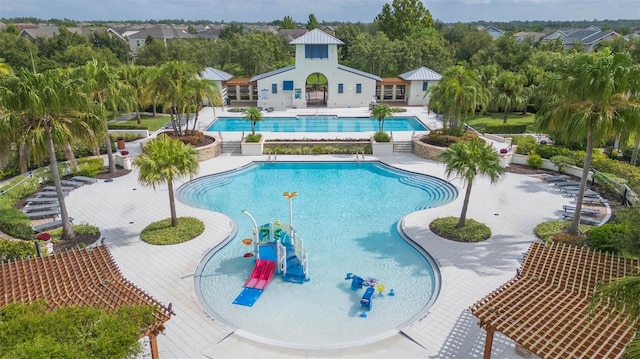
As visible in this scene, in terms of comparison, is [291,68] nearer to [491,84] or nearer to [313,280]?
[491,84]

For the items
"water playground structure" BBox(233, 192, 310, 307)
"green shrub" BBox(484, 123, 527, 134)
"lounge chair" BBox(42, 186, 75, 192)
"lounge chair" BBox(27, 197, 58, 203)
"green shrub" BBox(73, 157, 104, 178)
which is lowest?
"water playground structure" BBox(233, 192, 310, 307)

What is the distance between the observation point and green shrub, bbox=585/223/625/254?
50.5 ft

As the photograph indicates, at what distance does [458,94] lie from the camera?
2878 cm

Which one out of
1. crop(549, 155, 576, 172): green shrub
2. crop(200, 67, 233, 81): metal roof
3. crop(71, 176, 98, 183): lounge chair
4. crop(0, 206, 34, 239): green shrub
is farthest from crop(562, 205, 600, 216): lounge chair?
crop(200, 67, 233, 81): metal roof

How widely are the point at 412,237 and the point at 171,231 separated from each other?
1012 cm

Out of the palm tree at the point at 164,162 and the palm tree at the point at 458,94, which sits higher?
the palm tree at the point at 458,94

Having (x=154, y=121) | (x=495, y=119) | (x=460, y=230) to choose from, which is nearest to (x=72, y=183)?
(x=154, y=121)

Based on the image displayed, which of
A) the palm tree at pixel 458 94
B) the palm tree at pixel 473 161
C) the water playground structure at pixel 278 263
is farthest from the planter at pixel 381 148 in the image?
the water playground structure at pixel 278 263

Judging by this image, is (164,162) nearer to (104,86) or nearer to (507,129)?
(104,86)

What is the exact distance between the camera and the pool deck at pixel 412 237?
40.2 feet

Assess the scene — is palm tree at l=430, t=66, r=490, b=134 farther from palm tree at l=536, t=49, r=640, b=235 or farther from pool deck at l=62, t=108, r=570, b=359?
palm tree at l=536, t=49, r=640, b=235

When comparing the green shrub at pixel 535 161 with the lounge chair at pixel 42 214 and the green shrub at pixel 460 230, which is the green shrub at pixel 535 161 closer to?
the green shrub at pixel 460 230

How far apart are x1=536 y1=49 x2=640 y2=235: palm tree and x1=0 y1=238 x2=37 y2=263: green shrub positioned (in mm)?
18915

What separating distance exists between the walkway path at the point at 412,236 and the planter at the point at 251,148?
9.66 feet
